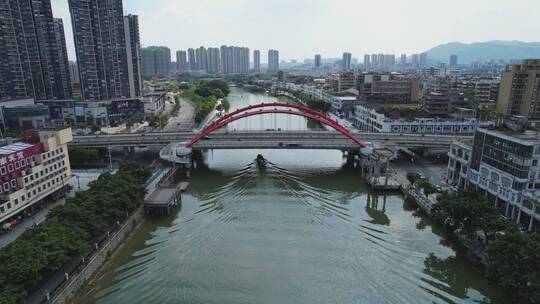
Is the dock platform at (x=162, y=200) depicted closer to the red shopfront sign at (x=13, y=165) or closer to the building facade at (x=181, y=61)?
the red shopfront sign at (x=13, y=165)

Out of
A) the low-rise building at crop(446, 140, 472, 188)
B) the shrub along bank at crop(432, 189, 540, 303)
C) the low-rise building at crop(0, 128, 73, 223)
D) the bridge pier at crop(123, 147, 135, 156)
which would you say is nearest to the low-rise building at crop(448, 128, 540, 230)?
the low-rise building at crop(446, 140, 472, 188)

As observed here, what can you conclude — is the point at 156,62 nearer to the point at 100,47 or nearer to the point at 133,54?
the point at 133,54

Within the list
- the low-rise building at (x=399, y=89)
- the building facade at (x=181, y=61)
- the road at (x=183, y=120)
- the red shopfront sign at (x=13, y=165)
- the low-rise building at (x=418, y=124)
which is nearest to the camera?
the red shopfront sign at (x=13, y=165)

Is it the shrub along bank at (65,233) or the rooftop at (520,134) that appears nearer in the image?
the shrub along bank at (65,233)

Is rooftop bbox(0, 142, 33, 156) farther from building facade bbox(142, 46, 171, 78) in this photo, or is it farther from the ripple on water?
building facade bbox(142, 46, 171, 78)

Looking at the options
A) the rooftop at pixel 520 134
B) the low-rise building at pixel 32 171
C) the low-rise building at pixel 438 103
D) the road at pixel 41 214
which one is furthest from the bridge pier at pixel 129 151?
the low-rise building at pixel 438 103

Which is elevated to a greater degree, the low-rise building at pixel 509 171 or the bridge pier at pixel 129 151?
the low-rise building at pixel 509 171
